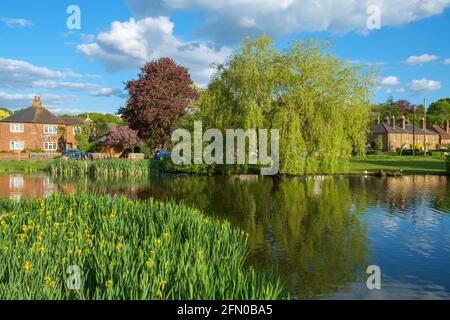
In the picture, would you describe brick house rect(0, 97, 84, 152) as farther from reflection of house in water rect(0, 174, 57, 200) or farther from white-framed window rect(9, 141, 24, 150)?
reflection of house in water rect(0, 174, 57, 200)

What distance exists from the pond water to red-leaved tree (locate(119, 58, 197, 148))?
68.3 ft

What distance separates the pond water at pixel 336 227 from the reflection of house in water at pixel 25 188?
0.06 meters

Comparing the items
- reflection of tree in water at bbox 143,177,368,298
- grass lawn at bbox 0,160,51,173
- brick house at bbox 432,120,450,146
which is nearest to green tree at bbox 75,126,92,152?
grass lawn at bbox 0,160,51,173

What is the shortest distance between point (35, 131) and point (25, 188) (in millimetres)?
44102

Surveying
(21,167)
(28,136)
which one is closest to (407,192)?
(21,167)

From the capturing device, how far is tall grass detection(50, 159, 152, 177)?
38.8m

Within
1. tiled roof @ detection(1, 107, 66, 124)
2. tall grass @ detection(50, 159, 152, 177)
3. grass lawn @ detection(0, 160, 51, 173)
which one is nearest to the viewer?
tall grass @ detection(50, 159, 152, 177)

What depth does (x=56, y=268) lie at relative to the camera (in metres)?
7.21

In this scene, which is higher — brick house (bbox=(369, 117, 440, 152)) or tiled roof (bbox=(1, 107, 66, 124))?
tiled roof (bbox=(1, 107, 66, 124))

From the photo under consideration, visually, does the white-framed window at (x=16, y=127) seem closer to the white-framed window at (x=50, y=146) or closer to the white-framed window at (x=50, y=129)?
the white-framed window at (x=50, y=129)
